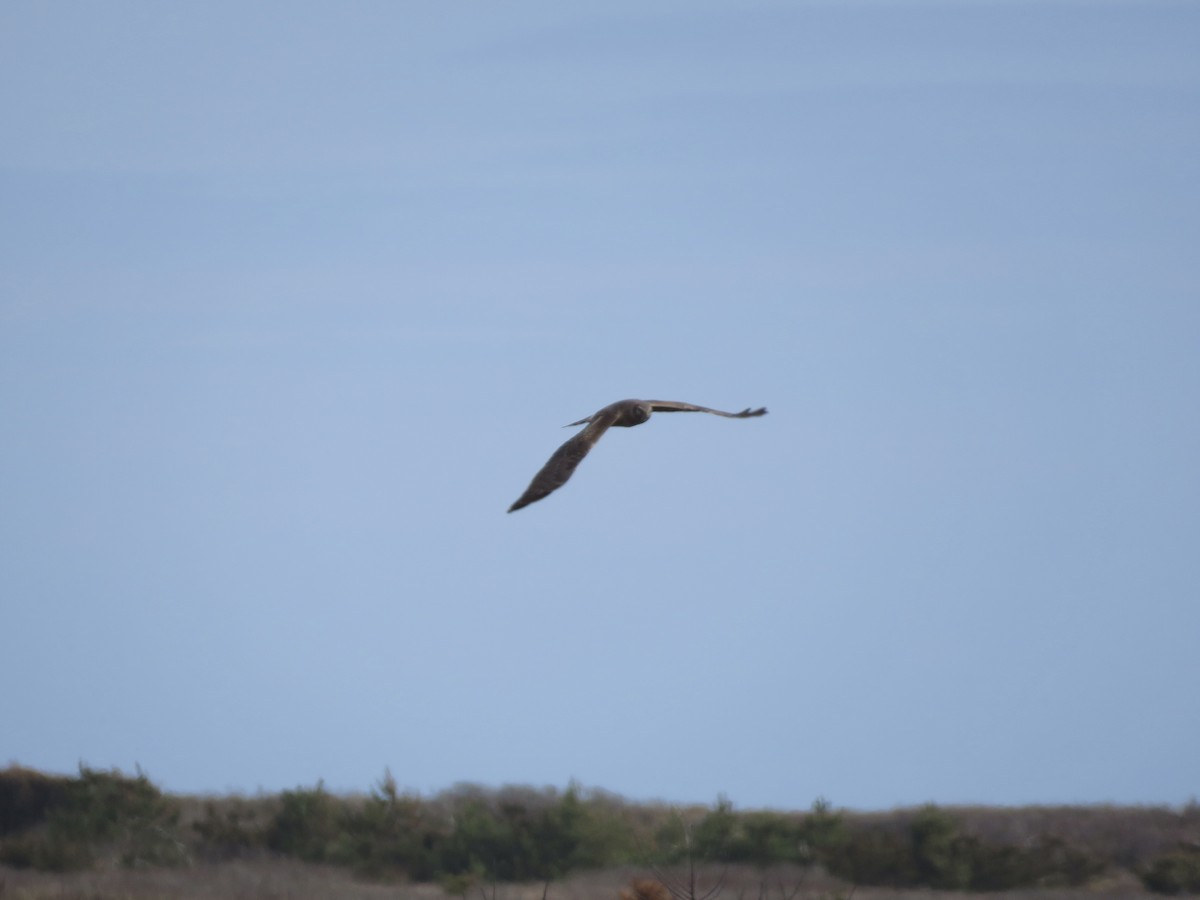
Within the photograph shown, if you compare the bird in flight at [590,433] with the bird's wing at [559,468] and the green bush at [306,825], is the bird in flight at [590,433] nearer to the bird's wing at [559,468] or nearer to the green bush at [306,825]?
the bird's wing at [559,468]

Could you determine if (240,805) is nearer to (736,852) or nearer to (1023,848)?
(736,852)

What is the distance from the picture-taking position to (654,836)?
3034 cm

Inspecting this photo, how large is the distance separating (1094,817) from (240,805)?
1861 centimetres

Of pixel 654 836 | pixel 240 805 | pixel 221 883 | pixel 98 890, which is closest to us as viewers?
pixel 98 890

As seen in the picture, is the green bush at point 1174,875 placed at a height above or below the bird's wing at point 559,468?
below

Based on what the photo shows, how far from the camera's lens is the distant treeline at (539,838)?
87.9 feet

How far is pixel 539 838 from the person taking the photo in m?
28.6

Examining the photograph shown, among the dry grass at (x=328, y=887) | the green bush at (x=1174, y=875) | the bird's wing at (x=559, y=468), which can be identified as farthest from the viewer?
the green bush at (x=1174, y=875)

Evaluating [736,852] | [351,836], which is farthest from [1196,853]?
[351,836]

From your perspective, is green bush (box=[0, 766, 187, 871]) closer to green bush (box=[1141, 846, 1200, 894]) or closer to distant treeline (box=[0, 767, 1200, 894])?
distant treeline (box=[0, 767, 1200, 894])

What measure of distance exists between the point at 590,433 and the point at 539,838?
19838 mm

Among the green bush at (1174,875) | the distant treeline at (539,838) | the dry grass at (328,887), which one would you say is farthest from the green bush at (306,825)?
the green bush at (1174,875)

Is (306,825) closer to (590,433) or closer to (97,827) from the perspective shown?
(97,827)

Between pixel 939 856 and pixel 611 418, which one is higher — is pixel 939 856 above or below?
below
